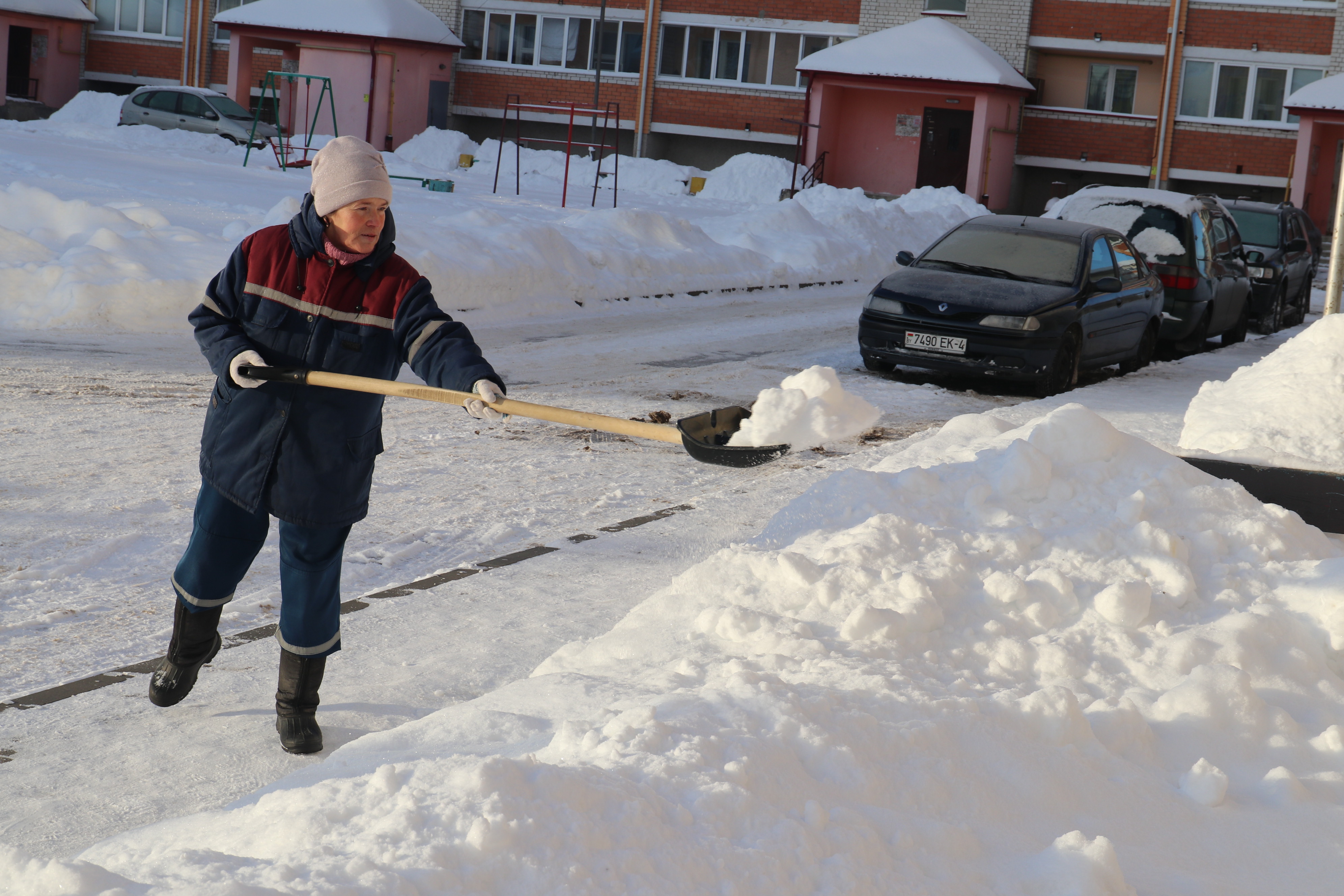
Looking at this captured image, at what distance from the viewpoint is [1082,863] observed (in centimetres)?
274

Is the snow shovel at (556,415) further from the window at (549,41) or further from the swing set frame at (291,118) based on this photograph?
the window at (549,41)

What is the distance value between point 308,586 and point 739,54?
35.1 m

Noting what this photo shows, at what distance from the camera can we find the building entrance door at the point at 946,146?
34375 mm

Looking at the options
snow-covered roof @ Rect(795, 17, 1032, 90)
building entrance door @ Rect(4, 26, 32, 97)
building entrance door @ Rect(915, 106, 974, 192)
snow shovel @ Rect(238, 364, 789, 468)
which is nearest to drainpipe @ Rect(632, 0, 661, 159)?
snow-covered roof @ Rect(795, 17, 1032, 90)

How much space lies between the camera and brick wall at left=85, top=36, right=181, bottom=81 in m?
41.0

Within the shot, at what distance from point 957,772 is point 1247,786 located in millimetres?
884

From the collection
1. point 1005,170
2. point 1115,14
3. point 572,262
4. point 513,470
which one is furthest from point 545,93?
point 513,470

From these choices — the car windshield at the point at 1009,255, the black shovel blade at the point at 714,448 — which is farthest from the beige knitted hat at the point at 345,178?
the car windshield at the point at 1009,255

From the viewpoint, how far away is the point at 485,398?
3.59 meters

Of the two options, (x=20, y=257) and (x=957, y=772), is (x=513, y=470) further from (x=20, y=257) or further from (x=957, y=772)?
(x=20, y=257)

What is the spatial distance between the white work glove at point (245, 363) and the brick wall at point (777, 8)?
1371 inches

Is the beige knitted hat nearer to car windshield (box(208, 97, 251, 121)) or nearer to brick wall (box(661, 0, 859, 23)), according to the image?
car windshield (box(208, 97, 251, 121))

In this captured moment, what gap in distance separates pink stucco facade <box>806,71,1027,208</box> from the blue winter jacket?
101ft

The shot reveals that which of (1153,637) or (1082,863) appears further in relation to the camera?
(1153,637)
